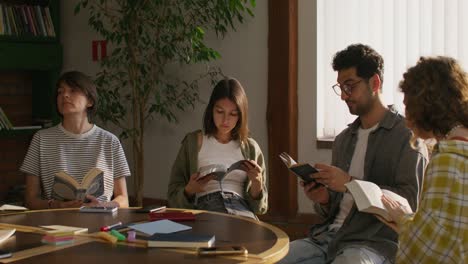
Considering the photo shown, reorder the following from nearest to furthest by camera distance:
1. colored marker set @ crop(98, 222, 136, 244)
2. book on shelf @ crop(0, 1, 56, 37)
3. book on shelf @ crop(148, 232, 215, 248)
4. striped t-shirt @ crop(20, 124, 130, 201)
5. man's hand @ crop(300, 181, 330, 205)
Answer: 1. book on shelf @ crop(148, 232, 215, 248)
2. colored marker set @ crop(98, 222, 136, 244)
3. man's hand @ crop(300, 181, 330, 205)
4. striped t-shirt @ crop(20, 124, 130, 201)
5. book on shelf @ crop(0, 1, 56, 37)

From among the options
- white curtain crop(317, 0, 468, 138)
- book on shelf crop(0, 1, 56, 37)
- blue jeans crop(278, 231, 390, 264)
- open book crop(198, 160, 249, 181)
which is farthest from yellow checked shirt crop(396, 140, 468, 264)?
book on shelf crop(0, 1, 56, 37)

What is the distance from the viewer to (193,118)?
15.7 feet

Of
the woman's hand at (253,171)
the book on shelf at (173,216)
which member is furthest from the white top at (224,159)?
the book on shelf at (173,216)

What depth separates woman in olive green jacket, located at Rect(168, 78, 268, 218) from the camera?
9.18ft

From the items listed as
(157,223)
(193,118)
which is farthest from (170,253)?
(193,118)

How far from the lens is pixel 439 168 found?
1671mm

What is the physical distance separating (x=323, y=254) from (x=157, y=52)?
2468mm

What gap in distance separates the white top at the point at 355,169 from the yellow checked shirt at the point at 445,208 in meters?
0.82

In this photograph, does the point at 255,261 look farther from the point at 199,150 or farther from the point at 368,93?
the point at 199,150

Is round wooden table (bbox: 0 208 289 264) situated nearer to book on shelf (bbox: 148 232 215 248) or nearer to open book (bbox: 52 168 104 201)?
book on shelf (bbox: 148 232 215 248)

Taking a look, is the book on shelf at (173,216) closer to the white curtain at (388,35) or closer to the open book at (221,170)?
the open book at (221,170)

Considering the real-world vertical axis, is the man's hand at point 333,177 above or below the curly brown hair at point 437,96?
below

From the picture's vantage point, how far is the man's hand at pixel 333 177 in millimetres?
2330

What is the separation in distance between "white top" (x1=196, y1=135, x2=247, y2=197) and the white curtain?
1.27 m
